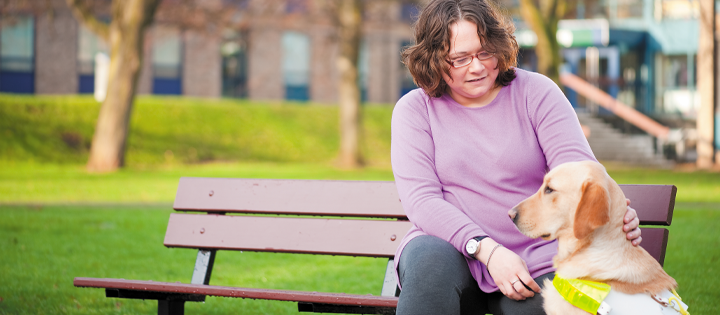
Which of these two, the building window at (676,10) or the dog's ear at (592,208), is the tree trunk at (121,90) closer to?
the dog's ear at (592,208)

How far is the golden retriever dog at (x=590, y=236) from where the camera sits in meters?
2.54

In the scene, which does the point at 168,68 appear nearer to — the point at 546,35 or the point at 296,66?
the point at 296,66

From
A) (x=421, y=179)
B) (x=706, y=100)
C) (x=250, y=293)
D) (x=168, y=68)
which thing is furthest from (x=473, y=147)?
(x=168, y=68)

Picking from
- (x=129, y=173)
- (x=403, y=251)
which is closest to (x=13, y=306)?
(x=403, y=251)

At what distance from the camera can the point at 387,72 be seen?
116 ft

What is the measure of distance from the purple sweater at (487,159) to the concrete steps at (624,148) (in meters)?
20.1

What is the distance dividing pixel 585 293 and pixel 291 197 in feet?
6.28

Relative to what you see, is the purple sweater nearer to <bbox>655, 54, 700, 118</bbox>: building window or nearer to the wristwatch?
the wristwatch

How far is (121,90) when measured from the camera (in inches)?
634

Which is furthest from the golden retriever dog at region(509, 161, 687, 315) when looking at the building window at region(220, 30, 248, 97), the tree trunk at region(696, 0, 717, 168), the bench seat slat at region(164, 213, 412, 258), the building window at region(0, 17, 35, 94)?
the building window at region(220, 30, 248, 97)

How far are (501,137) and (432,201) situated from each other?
0.41m

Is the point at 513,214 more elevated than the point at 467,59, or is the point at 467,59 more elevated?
the point at 467,59

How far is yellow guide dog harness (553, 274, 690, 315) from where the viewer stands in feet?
8.18

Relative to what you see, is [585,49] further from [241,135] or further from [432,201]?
[432,201]
